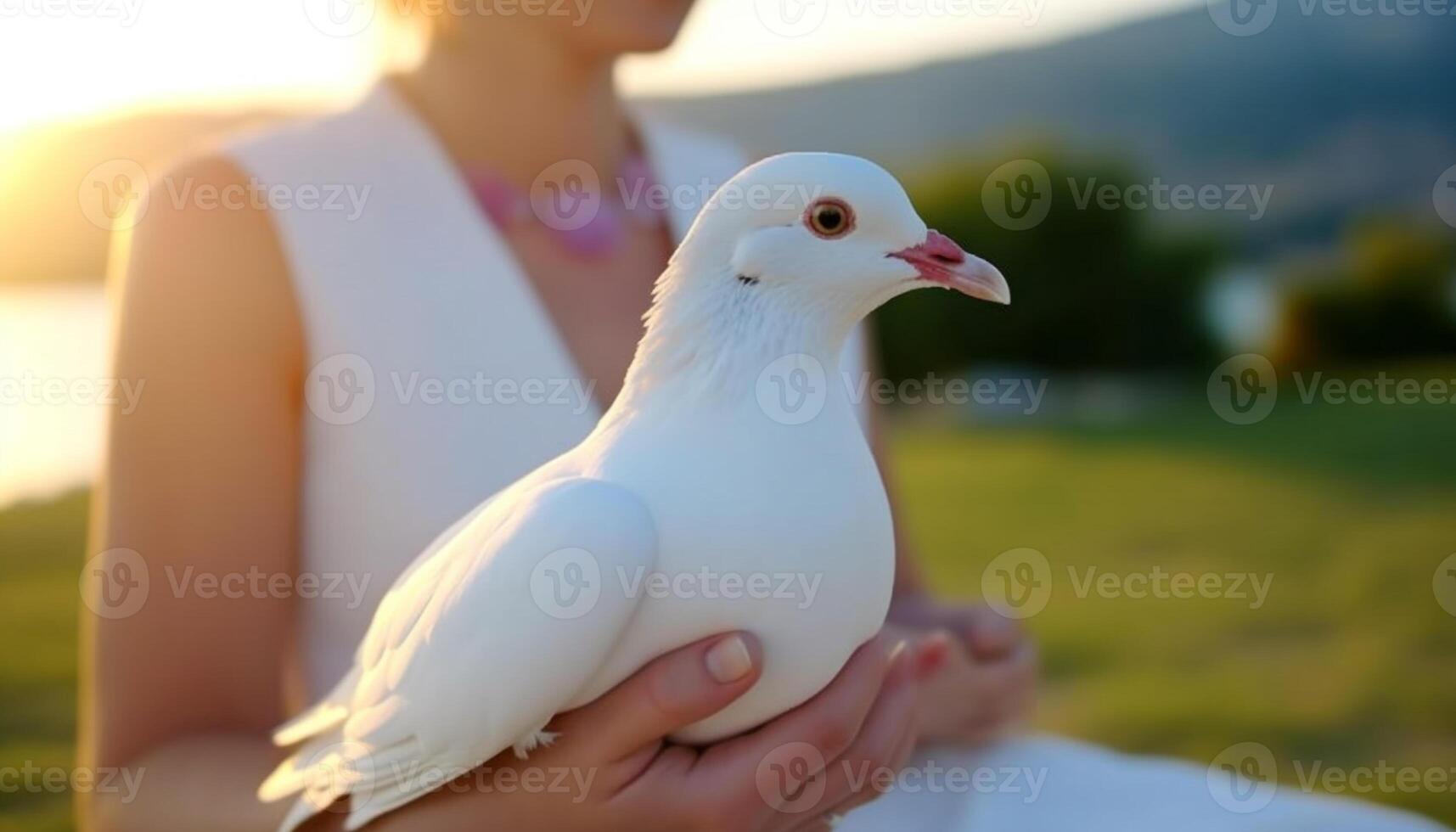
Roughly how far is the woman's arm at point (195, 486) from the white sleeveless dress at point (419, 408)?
0.16 ft

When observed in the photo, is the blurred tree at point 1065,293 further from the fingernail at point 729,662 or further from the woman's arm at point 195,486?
the fingernail at point 729,662

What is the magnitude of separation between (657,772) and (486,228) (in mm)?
833

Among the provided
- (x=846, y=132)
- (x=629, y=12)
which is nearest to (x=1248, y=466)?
(x=846, y=132)

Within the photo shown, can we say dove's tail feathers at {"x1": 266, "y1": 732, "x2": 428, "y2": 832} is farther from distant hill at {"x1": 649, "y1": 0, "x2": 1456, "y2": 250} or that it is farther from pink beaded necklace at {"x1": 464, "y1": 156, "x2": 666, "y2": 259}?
distant hill at {"x1": 649, "y1": 0, "x2": 1456, "y2": 250}

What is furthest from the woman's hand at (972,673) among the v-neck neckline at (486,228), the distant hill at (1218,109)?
the distant hill at (1218,109)

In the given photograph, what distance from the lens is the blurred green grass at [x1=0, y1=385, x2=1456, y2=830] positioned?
11.8 feet

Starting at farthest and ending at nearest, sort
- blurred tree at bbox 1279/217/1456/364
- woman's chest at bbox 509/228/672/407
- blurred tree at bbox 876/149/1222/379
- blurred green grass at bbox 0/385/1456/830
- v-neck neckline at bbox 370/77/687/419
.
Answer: blurred tree at bbox 876/149/1222/379 < blurred tree at bbox 1279/217/1456/364 < blurred green grass at bbox 0/385/1456/830 < woman's chest at bbox 509/228/672/407 < v-neck neckline at bbox 370/77/687/419

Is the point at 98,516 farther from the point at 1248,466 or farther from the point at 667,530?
the point at 1248,466

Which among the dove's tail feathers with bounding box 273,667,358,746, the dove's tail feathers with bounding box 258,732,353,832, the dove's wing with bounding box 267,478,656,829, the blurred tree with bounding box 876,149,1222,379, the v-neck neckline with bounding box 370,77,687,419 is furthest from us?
the blurred tree with bounding box 876,149,1222,379

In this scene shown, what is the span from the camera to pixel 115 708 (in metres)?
1.42

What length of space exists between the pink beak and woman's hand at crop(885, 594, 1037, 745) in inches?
21.6

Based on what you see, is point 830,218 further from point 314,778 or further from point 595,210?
point 595,210

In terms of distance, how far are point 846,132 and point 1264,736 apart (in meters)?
5.03

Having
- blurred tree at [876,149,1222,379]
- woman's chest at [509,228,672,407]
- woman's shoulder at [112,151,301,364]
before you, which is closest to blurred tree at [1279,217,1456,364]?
blurred tree at [876,149,1222,379]
